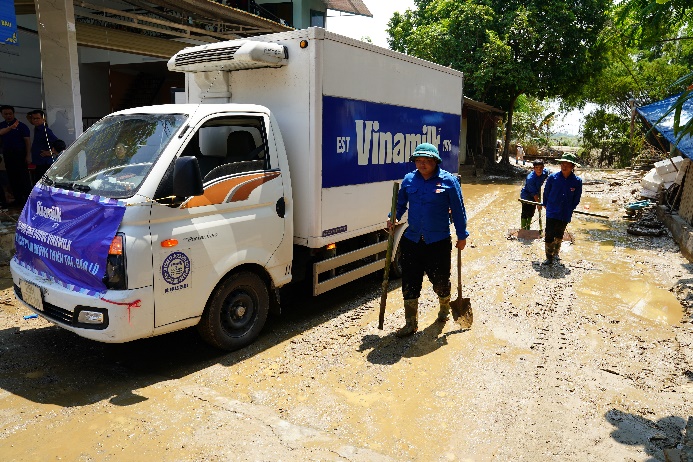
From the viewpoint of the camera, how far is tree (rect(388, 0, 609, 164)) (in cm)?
2156

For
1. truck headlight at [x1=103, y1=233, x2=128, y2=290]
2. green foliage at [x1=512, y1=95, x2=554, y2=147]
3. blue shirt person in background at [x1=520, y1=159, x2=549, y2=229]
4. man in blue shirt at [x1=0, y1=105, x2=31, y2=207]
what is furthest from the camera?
green foliage at [x1=512, y1=95, x2=554, y2=147]

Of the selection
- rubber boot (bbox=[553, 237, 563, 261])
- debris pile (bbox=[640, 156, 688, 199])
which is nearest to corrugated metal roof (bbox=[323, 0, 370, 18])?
debris pile (bbox=[640, 156, 688, 199])

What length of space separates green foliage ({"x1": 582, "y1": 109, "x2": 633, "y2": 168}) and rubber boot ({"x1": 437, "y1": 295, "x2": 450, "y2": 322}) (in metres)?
24.6

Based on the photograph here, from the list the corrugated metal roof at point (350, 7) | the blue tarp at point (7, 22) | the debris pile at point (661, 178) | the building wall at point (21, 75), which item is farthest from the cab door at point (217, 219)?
the corrugated metal roof at point (350, 7)

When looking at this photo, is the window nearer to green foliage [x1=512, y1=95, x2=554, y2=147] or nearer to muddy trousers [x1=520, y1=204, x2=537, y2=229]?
muddy trousers [x1=520, y1=204, x2=537, y2=229]

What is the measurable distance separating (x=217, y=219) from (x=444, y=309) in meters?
2.63

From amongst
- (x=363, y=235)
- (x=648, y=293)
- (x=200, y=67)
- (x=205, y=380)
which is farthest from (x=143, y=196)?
(x=648, y=293)

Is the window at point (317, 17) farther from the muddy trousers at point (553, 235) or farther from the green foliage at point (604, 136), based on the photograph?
the green foliage at point (604, 136)

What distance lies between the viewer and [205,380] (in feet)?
13.6

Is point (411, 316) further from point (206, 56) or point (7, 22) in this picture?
point (7, 22)

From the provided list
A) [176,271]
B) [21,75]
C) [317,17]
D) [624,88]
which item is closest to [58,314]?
[176,271]

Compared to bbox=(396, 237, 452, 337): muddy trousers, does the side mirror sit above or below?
above

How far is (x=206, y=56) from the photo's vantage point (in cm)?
516

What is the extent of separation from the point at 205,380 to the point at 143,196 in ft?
5.07
